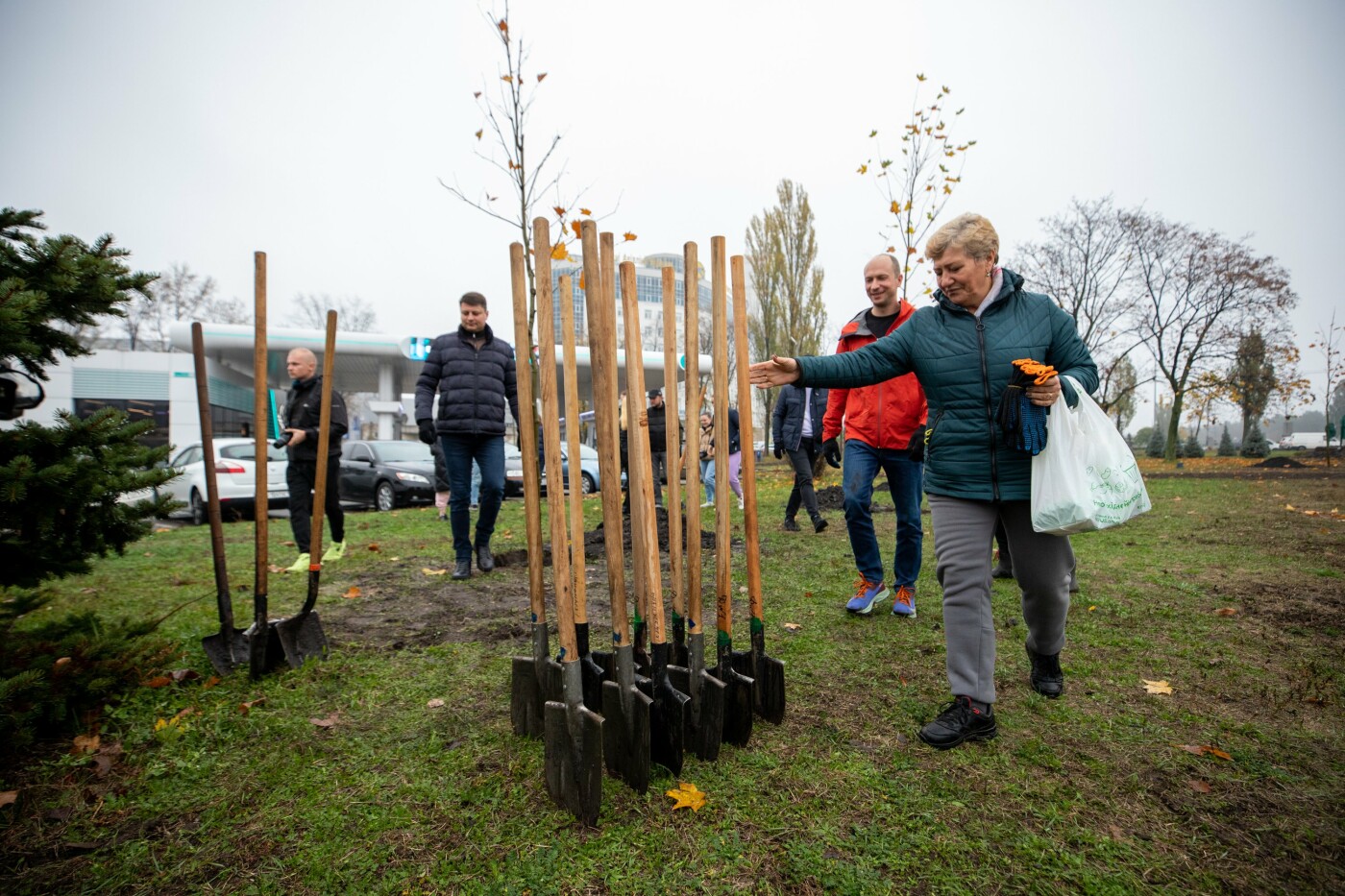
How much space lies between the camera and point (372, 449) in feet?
42.0

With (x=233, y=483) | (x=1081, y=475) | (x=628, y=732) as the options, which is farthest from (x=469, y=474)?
(x=233, y=483)

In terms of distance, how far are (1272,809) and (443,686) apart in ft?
9.62

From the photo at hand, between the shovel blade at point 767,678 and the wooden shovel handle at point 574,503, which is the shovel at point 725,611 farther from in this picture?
the wooden shovel handle at point 574,503

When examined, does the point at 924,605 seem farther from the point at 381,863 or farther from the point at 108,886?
the point at 108,886

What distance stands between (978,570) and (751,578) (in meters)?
0.84

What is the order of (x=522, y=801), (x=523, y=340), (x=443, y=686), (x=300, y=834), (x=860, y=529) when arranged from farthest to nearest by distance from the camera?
(x=860, y=529) → (x=443, y=686) → (x=523, y=340) → (x=522, y=801) → (x=300, y=834)

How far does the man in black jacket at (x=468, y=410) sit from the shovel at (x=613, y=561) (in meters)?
3.23

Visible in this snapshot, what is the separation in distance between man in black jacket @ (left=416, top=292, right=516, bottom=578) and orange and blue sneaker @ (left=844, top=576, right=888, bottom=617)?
274 centimetres

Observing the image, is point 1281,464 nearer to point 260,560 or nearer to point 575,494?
point 575,494

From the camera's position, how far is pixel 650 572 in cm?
227

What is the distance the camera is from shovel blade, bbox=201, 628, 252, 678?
3.09 metres

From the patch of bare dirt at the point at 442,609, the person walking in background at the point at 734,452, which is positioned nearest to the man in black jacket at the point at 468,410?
the patch of bare dirt at the point at 442,609

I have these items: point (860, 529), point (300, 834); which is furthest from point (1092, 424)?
point (300, 834)

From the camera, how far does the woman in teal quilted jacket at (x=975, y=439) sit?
2.49 metres
